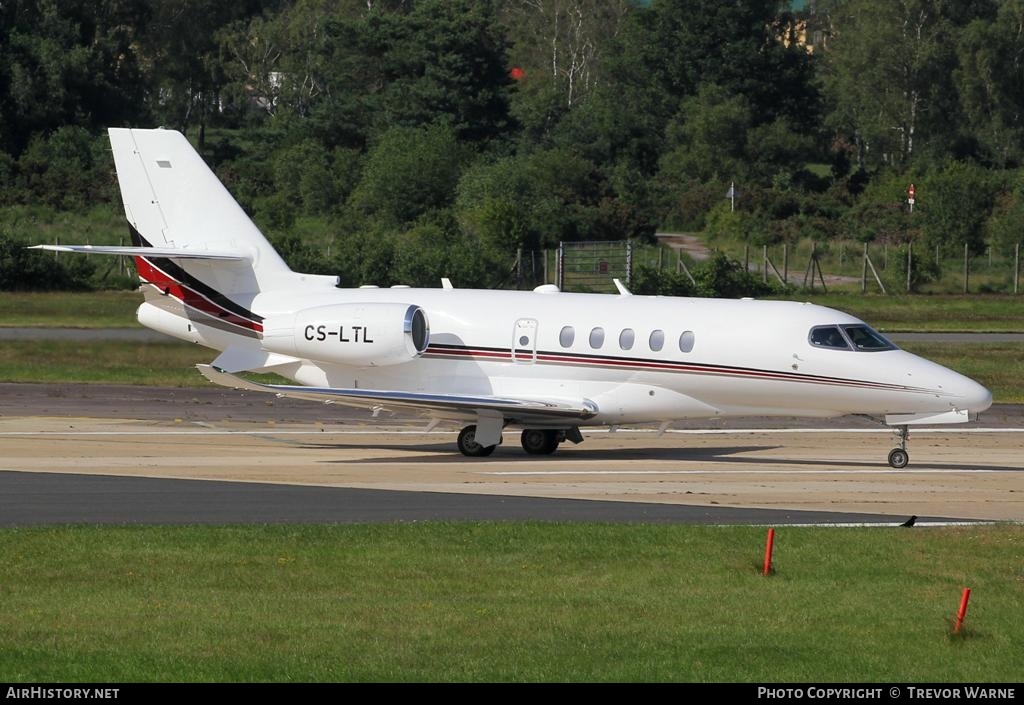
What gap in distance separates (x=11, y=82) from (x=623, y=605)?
6999 centimetres

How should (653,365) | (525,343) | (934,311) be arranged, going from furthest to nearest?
(934,311)
(525,343)
(653,365)

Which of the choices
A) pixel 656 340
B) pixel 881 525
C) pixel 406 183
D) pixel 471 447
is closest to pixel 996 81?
pixel 406 183

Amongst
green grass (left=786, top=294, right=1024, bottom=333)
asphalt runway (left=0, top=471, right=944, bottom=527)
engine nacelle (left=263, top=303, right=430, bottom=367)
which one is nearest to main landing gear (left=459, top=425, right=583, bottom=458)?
engine nacelle (left=263, top=303, right=430, bottom=367)

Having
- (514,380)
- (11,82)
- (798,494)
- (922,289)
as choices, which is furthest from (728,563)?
(11,82)

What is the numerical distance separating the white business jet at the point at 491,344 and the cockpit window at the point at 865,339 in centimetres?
3

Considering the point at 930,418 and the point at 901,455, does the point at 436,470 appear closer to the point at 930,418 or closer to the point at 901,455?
the point at 901,455

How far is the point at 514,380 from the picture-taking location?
86.5 feet

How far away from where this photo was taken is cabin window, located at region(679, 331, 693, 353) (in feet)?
83.5

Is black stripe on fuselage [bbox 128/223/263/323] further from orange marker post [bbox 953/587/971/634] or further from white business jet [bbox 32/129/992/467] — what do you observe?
orange marker post [bbox 953/587/971/634]

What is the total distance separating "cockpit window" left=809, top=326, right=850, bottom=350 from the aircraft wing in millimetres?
3777

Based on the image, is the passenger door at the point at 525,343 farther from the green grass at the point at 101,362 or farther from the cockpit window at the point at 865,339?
the green grass at the point at 101,362

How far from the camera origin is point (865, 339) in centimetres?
2494

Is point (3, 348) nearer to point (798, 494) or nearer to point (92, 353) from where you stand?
point (92, 353)

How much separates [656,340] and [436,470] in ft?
14.3
